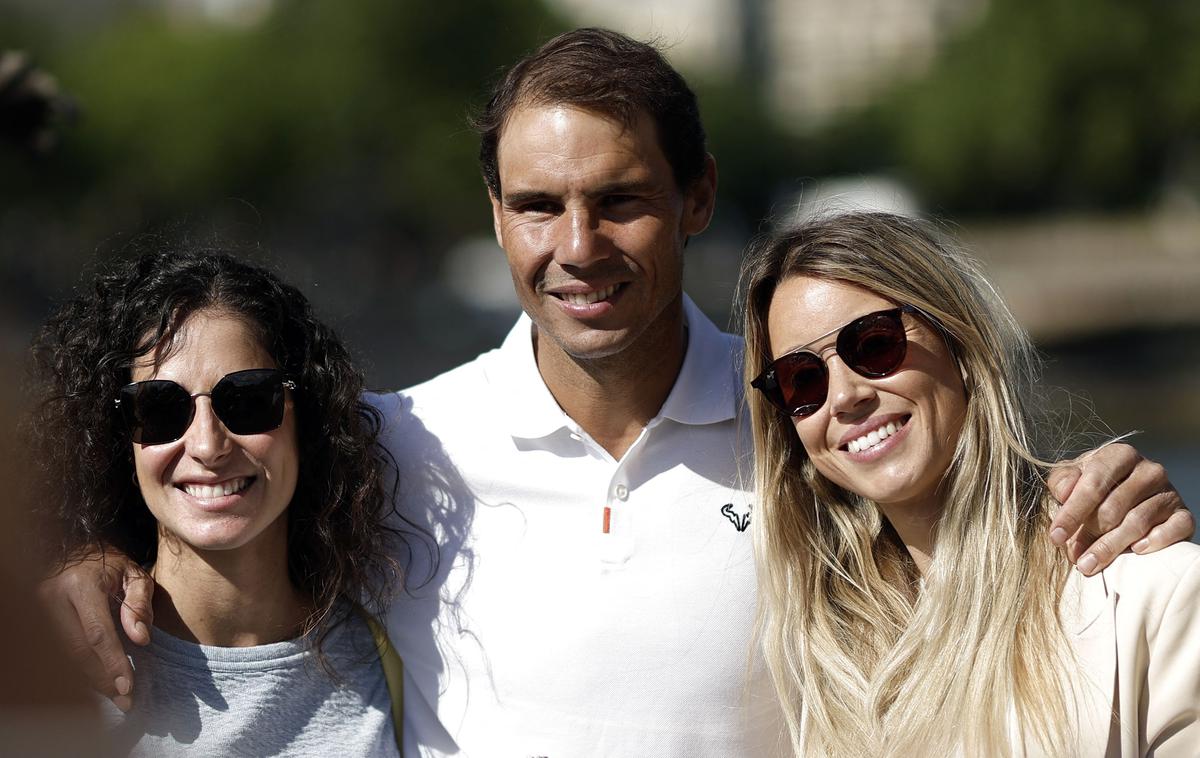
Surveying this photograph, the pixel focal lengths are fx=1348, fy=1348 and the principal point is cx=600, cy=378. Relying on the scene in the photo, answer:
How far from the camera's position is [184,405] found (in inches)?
134

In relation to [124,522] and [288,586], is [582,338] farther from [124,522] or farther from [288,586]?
[124,522]

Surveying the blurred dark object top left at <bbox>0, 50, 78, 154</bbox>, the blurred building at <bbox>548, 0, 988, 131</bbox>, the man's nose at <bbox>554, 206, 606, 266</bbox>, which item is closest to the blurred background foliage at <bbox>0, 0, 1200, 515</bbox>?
the man's nose at <bbox>554, 206, 606, 266</bbox>

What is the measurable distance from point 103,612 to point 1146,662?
2435 millimetres

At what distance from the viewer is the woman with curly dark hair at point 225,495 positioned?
3.40 m

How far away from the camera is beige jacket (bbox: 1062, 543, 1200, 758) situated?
9.18 feet

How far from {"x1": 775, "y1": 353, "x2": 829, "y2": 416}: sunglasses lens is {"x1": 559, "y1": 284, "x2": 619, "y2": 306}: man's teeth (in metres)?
0.62

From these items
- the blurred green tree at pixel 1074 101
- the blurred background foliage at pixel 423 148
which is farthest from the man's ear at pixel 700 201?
the blurred green tree at pixel 1074 101

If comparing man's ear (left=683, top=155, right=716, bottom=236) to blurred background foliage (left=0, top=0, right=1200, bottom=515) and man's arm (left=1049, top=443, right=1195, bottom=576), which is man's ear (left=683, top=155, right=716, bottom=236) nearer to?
man's arm (left=1049, top=443, right=1195, bottom=576)

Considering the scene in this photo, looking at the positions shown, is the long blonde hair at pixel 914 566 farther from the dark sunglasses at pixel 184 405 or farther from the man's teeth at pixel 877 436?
the dark sunglasses at pixel 184 405

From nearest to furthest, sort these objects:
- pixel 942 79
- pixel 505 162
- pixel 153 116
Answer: pixel 505 162 < pixel 942 79 < pixel 153 116

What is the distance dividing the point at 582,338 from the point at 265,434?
3.03 feet

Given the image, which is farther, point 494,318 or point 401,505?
point 494,318

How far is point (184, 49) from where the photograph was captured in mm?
38656

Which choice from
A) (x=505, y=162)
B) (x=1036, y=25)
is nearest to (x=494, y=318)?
(x=1036, y=25)
